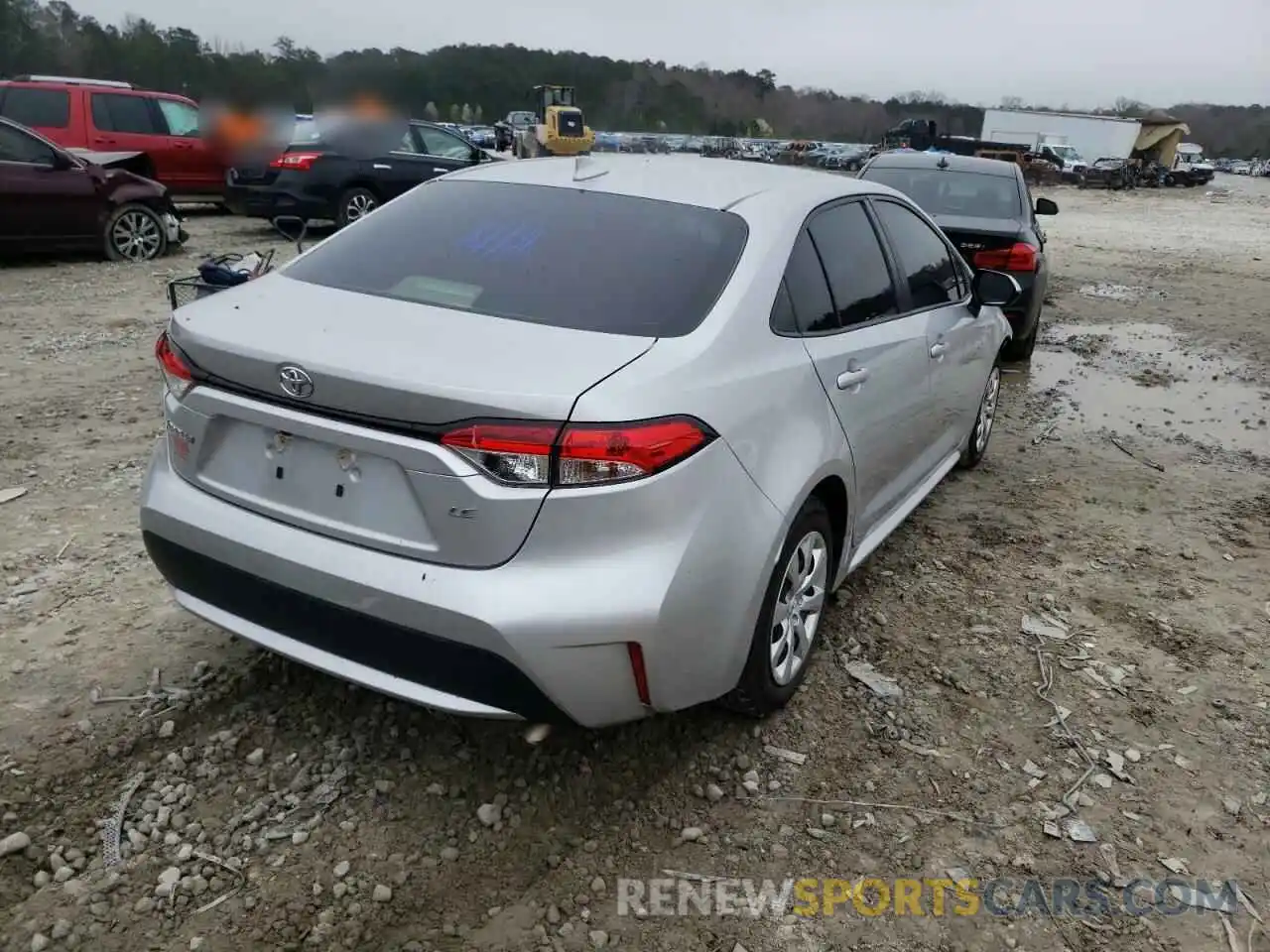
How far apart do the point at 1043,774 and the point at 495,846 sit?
63.7 inches

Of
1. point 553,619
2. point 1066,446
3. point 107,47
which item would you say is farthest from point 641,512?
point 107,47

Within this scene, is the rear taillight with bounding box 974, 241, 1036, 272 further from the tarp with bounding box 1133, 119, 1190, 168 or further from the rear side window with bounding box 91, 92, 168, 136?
the tarp with bounding box 1133, 119, 1190, 168

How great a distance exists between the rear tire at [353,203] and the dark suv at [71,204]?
2.00 meters

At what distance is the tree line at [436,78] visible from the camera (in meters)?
10.9

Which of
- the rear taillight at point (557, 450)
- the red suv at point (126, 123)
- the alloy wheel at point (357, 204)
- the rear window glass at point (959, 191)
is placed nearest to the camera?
the rear taillight at point (557, 450)

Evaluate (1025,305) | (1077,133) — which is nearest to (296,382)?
(1025,305)

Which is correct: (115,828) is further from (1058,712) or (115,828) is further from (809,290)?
(1058,712)

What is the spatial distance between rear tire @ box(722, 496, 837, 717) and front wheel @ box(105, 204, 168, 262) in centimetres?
941

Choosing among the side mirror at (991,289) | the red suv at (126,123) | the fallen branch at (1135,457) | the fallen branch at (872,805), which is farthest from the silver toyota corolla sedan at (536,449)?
the red suv at (126,123)

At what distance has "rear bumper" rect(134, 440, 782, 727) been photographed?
213 centimetres

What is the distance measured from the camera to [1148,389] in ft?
24.5

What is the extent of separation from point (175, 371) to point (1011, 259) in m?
6.48

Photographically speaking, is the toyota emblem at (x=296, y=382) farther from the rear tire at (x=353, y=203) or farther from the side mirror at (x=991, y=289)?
the rear tire at (x=353, y=203)

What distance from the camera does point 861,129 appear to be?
74.2m
